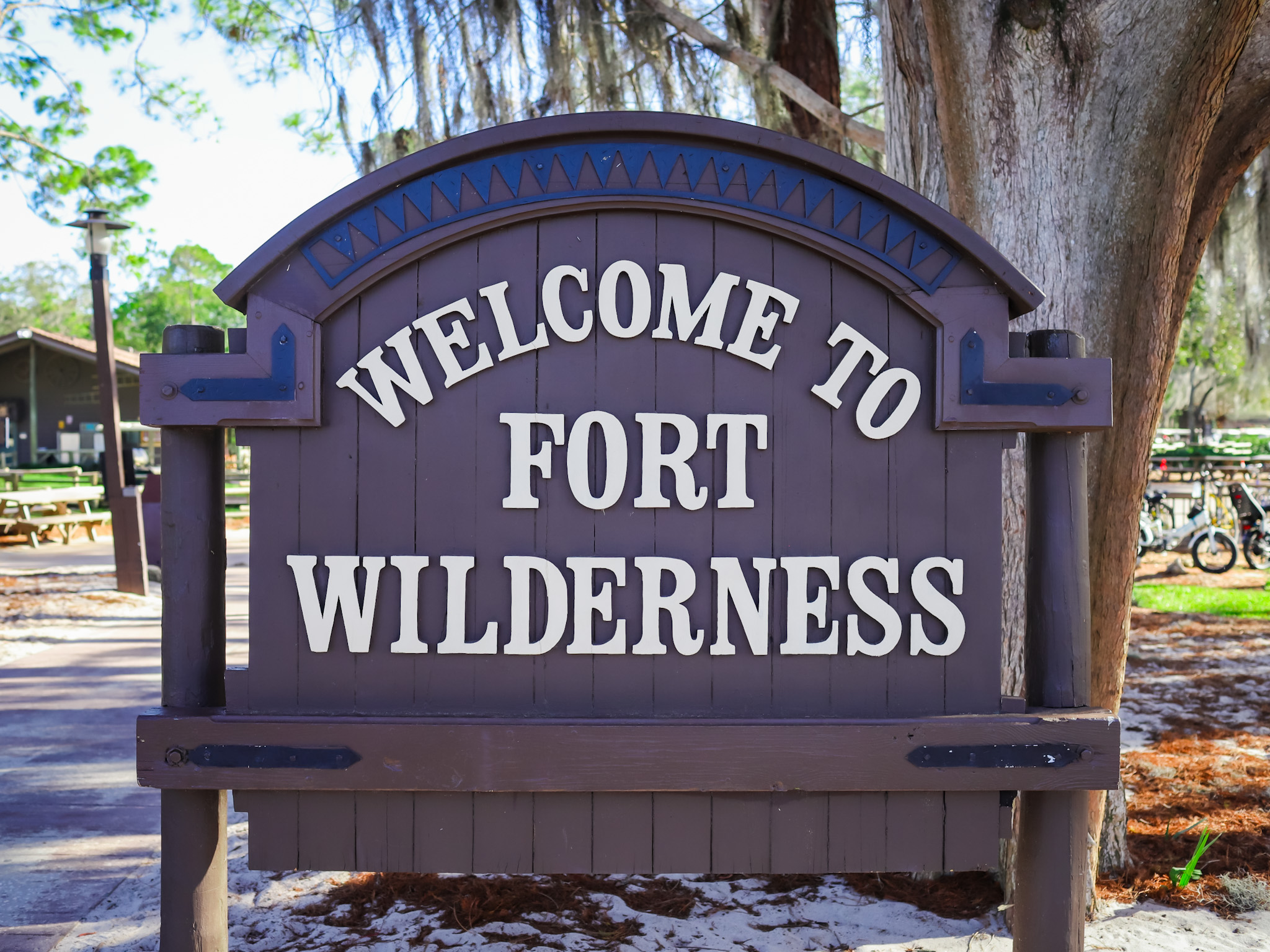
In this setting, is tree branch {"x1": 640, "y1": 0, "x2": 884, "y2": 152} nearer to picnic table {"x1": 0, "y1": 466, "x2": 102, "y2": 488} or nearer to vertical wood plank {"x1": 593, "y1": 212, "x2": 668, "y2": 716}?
vertical wood plank {"x1": 593, "y1": 212, "x2": 668, "y2": 716}

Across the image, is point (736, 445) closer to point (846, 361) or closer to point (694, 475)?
point (694, 475)

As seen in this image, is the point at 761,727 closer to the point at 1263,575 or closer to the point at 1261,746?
the point at 1261,746

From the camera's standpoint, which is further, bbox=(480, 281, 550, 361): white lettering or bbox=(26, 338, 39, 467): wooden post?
bbox=(26, 338, 39, 467): wooden post

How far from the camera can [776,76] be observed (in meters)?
6.84

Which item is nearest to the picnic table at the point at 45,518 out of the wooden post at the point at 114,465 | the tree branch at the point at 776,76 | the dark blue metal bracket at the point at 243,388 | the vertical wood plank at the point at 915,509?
the wooden post at the point at 114,465

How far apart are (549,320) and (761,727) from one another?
961mm

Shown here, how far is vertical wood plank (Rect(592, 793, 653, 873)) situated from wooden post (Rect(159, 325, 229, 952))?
80cm

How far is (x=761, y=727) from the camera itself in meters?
2.07

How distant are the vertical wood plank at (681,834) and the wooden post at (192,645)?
0.93m

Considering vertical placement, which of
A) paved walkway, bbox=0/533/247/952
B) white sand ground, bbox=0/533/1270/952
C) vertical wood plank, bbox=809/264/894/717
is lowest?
white sand ground, bbox=0/533/1270/952

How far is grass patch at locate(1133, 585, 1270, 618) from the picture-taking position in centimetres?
919

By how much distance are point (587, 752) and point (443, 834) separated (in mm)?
374

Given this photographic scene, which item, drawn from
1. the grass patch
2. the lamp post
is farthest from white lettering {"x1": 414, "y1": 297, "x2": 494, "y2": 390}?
the grass patch

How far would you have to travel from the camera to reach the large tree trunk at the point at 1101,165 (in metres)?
2.94
